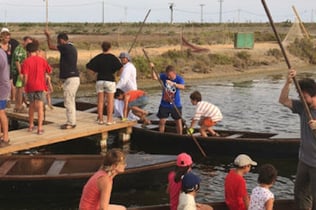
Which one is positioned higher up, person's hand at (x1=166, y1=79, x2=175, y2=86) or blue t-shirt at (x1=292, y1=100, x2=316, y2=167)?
person's hand at (x1=166, y1=79, x2=175, y2=86)

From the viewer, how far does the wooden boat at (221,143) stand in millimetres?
11617

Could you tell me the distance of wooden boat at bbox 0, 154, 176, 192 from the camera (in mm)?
8922

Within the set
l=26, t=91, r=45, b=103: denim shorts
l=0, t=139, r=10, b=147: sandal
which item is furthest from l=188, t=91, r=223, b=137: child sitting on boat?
l=0, t=139, r=10, b=147: sandal

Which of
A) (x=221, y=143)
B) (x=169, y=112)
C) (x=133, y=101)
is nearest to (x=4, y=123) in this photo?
(x=133, y=101)

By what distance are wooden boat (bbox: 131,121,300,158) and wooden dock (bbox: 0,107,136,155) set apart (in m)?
0.58

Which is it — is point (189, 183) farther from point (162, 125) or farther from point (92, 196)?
point (162, 125)

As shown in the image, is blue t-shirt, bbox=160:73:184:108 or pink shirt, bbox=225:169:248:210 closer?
pink shirt, bbox=225:169:248:210

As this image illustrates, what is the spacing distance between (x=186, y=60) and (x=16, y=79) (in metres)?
21.1

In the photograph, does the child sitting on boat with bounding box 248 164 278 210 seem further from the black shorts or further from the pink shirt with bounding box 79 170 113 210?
the black shorts

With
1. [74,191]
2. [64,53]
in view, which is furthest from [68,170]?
[64,53]

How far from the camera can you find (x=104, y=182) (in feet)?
19.7

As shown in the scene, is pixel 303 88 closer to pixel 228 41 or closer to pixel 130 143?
pixel 130 143

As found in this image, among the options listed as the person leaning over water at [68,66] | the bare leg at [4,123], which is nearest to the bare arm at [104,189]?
the bare leg at [4,123]

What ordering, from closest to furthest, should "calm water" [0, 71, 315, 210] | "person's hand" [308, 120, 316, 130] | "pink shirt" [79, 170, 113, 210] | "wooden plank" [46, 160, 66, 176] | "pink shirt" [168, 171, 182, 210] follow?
"pink shirt" [79, 170, 113, 210] → "person's hand" [308, 120, 316, 130] → "pink shirt" [168, 171, 182, 210] → "wooden plank" [46, 160, 66, 176] → "calm water" [0, 71, 315, 210]
